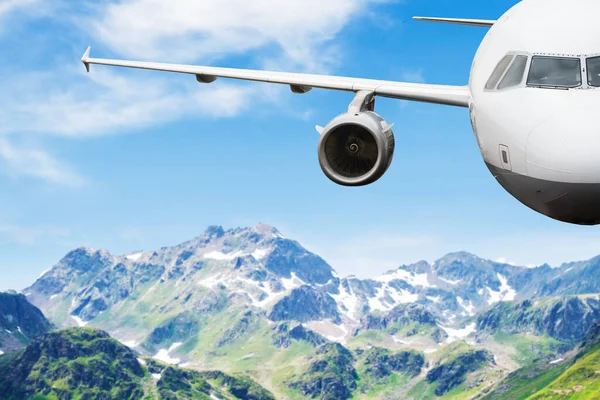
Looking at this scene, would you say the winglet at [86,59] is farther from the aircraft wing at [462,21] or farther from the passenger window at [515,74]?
the passenger window at [515,74]

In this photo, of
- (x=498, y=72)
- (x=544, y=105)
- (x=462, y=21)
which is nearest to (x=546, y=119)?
(x=544, y=105)

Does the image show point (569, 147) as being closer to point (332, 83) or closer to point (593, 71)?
point (593, 71)

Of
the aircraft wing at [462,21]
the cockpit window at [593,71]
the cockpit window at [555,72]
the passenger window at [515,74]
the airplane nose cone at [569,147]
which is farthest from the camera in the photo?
the aircraft wing at [462,21]

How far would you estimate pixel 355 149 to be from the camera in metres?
23.7

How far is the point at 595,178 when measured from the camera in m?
15.5

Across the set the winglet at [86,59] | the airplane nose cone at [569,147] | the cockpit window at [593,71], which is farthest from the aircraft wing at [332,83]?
the airplane nose cone at [569,147]

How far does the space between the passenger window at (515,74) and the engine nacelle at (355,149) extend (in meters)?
5.81

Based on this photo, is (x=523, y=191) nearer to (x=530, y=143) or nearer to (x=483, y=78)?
(x=530, y=143)

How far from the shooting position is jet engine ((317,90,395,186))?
76.6 ft

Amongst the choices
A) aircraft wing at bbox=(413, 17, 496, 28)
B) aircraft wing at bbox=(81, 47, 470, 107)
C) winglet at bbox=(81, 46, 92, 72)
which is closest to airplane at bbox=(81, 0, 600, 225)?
aircraft wing at bbox=(81, 47, 470, 107)

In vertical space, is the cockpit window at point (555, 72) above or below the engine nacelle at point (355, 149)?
below

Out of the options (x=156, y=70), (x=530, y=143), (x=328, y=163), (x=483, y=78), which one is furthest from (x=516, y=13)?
(x=156, y=70)

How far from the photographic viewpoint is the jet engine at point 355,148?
919 inches

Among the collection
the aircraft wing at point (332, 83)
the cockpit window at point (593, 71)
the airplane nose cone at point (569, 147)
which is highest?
the aircraft wing at point (332, 83)
